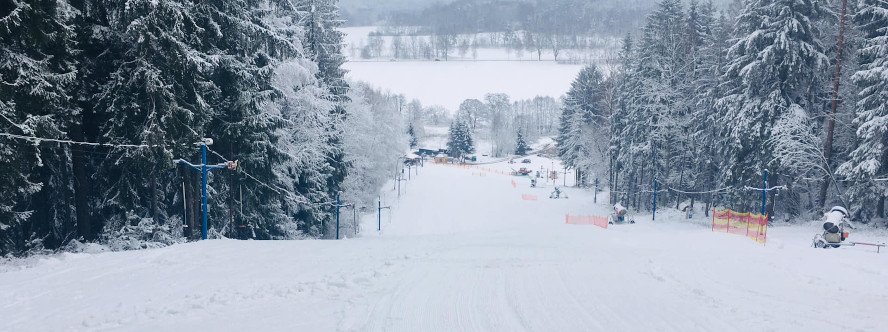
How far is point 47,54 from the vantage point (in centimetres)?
1432

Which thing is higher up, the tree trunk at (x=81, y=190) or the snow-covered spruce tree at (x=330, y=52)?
the snow-covered spruce tree at (x=330, y=52)

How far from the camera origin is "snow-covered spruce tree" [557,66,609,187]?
58812 millimetres

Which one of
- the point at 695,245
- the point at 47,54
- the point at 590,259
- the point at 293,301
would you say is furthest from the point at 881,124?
the point at 47,54

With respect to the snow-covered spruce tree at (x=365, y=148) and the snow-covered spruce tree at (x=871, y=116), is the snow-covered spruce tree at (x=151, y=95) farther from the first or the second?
the snow-covered spruce tree at (x=871, y=116)

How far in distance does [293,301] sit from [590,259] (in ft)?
30.3

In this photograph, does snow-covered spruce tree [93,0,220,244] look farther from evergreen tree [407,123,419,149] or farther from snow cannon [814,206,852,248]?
evergreen tree [407,123,419,149]

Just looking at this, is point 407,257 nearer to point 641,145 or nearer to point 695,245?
point 695,245

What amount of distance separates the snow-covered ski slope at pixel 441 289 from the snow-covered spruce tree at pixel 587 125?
41.3 m

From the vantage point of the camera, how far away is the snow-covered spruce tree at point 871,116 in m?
24.9

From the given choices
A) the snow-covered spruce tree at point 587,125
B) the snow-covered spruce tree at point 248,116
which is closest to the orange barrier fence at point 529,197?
the snow-covered spruce tree at point 587,125

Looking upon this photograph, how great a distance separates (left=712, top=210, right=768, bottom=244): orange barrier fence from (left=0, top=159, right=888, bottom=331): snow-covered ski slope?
667 centimetres

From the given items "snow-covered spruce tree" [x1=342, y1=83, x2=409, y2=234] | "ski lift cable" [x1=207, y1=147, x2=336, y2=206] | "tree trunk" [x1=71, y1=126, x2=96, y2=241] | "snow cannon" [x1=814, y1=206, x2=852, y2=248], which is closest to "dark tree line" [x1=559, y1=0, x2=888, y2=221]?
"snow cannon" [x1=814, y1=206, x2=852, y2=248]

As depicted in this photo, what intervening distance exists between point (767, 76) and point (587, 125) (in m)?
32.1

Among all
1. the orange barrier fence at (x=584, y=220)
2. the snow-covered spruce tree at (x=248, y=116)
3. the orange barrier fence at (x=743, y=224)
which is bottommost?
the orange barrier fence at (x=584, y=220)
